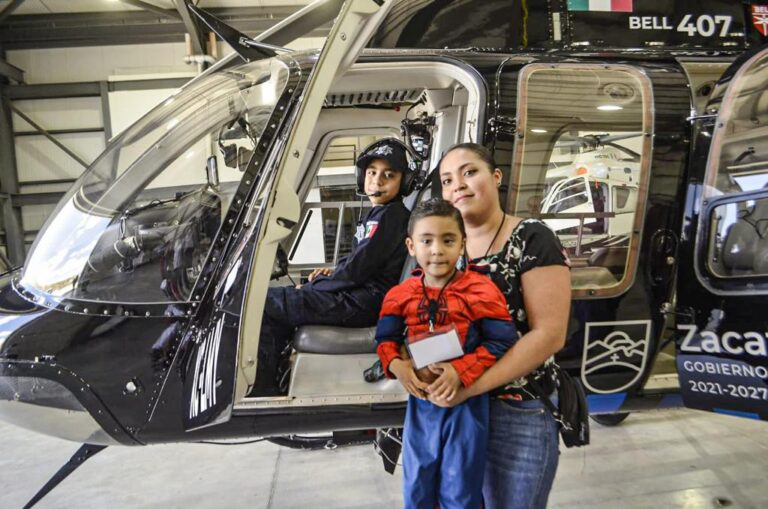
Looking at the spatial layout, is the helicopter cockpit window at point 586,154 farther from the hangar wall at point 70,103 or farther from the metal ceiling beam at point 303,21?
the hangar wall at point 70,103

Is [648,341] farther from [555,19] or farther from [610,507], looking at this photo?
[555,19]

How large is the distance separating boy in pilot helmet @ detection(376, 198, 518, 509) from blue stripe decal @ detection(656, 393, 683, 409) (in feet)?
4.53

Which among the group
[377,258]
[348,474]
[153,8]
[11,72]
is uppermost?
[153,8]

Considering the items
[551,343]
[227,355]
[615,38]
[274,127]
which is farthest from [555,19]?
[227,355]

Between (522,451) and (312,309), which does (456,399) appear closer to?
(522,451)

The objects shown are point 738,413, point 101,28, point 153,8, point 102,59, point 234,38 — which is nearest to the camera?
point 234,38

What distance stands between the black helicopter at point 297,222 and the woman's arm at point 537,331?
73cm

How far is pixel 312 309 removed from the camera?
6.85ft

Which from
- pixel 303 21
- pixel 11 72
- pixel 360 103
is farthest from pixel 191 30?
pixel 303 21

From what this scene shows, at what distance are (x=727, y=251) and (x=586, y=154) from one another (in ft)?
2.11

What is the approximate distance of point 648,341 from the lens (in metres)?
2.06

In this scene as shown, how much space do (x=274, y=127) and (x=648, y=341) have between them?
5.42ft

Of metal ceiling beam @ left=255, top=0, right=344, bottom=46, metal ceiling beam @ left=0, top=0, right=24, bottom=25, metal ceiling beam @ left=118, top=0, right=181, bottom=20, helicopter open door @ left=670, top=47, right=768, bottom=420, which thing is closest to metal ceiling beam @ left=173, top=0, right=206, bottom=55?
metal ceiling beam @ left=118, top=0, right=181, bottom=20

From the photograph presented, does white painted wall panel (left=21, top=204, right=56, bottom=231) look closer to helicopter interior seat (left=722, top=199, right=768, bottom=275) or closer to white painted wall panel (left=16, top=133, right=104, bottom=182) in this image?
white painted wall panel (left=16, top=133, right=104, bottom=182)
